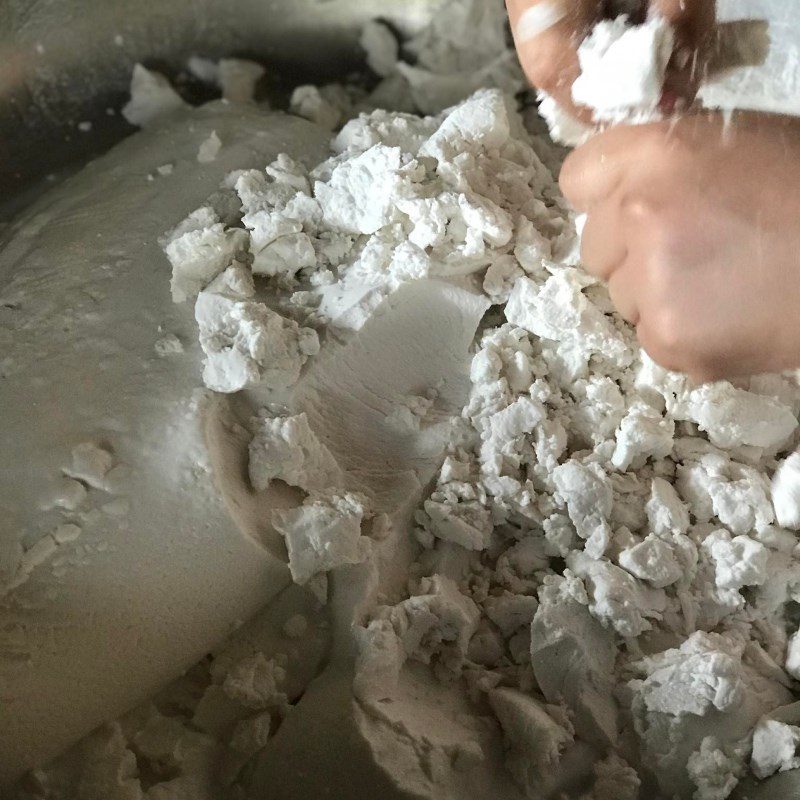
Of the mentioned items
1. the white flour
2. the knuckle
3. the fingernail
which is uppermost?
the fingernail

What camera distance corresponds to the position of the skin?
0.60 metres

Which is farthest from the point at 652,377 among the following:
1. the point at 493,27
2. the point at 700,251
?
the point at 493,27

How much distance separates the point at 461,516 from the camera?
0.84 meters

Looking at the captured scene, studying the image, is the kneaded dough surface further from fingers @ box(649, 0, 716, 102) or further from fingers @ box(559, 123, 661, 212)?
fingers @ box(649, 0, 716, 102)

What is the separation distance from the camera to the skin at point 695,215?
0.60m

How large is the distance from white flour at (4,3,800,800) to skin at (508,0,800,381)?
0.20 ft

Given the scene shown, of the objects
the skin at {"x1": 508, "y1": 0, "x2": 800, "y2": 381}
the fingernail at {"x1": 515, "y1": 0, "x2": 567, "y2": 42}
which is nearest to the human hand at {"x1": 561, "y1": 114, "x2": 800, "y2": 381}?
the skin at {"x1": 508, "y1": 0, "x2": 800, "y2": 381}

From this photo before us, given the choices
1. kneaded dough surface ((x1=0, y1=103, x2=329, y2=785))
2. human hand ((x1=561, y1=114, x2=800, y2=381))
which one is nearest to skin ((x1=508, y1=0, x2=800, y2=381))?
human hand ((x1=561, y1=114, x2=800, y2=381))

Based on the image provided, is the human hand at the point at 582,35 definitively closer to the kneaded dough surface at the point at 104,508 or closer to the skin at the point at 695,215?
the skin at the point at 695,215

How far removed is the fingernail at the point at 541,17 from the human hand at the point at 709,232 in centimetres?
10

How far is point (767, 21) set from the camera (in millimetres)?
808

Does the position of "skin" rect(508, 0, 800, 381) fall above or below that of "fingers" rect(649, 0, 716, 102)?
below

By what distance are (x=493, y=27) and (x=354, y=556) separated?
0.90m

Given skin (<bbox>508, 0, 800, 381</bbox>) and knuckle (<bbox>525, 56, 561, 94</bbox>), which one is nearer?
skin (<bbox>508, 0, 800, 381</bbox>)
